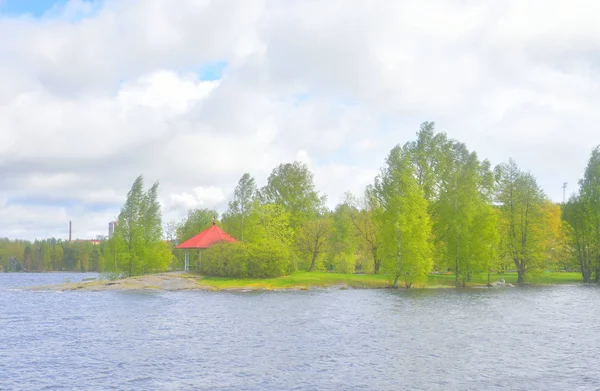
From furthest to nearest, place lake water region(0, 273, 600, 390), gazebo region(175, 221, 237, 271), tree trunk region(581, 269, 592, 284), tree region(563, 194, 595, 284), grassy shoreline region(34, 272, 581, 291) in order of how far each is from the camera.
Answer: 1. gazebo region(175, 221, 237, 271)
2. tree trunk region(581, 269, 592, 284)
3. tree region(563, 194, 595, 284)
4. grassy shoreline region(34, 272, 581, 291)
5. lake water region(0, 273, 600, 390)

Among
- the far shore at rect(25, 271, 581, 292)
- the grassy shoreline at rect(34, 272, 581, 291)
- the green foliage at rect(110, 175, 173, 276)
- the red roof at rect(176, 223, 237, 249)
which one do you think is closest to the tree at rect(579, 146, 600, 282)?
the far shore at rect(25, 271, 581, 292)

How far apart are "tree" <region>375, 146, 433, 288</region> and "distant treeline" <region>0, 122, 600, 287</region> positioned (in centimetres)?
15

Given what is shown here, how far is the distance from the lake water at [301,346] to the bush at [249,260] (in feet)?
86.0

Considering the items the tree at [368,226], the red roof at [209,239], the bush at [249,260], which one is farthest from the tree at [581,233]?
the red roof at [209,239]

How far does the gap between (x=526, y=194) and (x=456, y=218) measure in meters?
15.7

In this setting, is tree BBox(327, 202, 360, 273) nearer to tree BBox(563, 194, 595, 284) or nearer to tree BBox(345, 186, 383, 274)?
tree BBox(345, 186, 383, 274)

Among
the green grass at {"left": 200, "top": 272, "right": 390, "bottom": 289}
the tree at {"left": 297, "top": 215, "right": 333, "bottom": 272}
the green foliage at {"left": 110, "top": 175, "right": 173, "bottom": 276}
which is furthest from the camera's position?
the tree at {"left": 297, "top": 215, "right": 333, "bottom": 272}

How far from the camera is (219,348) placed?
102 ft

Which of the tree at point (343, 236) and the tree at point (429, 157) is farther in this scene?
the tree at point (343, 236)

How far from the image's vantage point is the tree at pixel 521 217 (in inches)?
3428

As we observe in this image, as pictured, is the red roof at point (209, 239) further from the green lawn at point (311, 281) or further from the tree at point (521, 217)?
the tree at point (521, 217)

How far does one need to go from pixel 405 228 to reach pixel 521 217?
81.4 feet

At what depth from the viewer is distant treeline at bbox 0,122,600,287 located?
79625 millimetres

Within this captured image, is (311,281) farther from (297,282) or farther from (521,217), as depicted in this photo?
(521,217)
